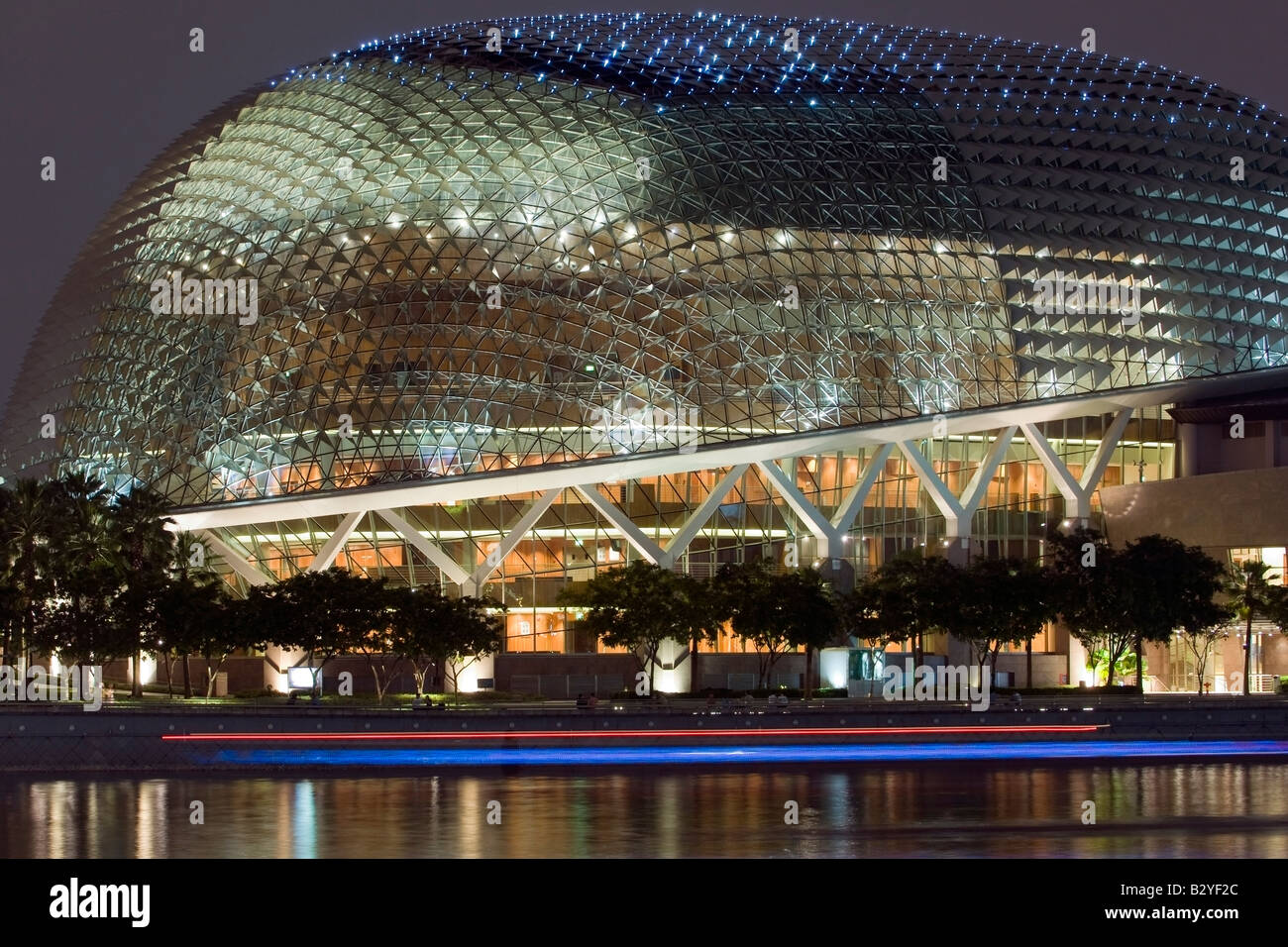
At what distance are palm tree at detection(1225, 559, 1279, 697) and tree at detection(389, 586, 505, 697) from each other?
35.0 m

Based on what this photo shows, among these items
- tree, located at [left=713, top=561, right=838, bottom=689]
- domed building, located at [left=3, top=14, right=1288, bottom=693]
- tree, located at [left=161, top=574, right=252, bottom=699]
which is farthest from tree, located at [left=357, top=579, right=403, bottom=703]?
tree, located at [left=713, top=561, right=838, bottom=689]

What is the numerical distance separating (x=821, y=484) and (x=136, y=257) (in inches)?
1478

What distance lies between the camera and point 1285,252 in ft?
300

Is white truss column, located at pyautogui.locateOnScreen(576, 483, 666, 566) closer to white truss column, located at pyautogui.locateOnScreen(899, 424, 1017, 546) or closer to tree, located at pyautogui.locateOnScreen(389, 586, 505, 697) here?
tree, located at pyautogui.locateOnScreen(389, 586, 505, 697)

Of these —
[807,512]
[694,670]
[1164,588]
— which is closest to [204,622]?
[694,670]

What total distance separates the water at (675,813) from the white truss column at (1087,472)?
42182mm

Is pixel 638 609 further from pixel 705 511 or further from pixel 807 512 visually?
pixel 807 512

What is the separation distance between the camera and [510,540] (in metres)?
78.9

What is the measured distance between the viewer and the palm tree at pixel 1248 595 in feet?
260

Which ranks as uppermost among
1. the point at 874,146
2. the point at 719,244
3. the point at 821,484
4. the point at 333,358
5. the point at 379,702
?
the point at 874,146

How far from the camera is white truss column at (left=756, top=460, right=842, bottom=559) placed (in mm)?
81625
